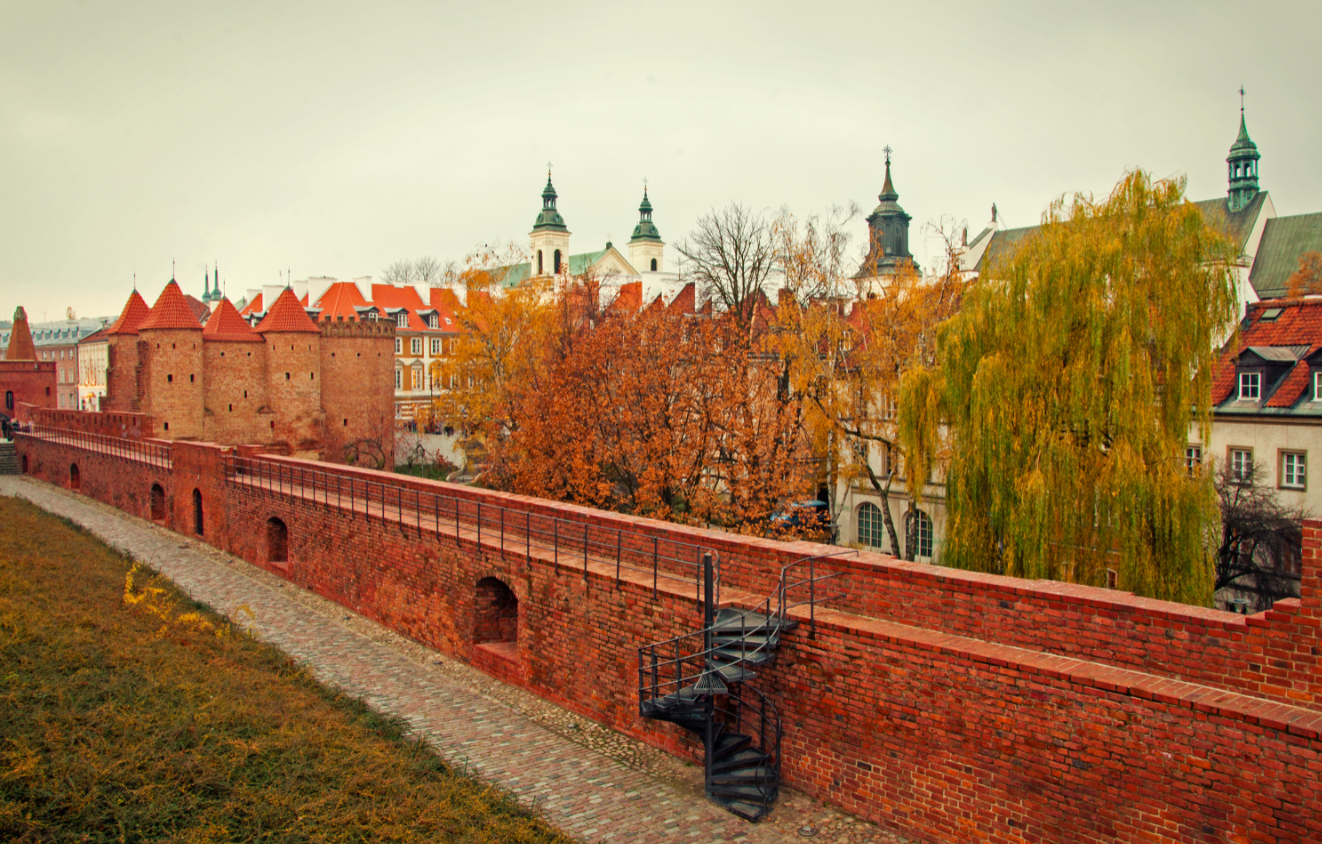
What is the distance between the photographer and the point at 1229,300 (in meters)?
13.4

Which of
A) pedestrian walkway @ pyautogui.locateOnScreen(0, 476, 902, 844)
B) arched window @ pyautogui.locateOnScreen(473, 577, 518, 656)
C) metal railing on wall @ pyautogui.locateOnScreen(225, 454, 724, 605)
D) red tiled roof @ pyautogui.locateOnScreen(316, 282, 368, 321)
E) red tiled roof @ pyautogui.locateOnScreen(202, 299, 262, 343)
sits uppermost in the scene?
red tiled roof @ pyautogui.locateOnScreen(316, 282, 368, 321)

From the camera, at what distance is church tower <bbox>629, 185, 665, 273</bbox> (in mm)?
74500

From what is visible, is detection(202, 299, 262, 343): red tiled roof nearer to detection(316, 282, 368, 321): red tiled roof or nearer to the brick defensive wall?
detection(316, 282, 368, 321): red tiled roof

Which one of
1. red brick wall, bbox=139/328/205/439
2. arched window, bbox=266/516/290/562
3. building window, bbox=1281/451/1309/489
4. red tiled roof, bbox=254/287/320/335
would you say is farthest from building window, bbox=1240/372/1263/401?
red brick wall, bbox=139/328/205/439

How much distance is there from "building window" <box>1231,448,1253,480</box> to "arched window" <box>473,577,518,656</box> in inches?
698

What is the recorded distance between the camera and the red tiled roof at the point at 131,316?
36719 mm

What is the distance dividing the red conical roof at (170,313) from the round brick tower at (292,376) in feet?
9.42

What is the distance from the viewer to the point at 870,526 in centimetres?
2784

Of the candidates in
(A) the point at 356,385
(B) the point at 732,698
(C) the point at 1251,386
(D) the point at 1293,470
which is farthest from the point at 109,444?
(D) the point at 1293,470

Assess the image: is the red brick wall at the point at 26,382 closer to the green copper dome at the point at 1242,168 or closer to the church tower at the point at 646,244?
the church tower at the point at 646,244

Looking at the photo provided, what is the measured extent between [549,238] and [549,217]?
1970 mm

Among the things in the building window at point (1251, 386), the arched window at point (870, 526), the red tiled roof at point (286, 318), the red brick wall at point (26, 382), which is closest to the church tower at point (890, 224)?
the arched window at point (870, 526)

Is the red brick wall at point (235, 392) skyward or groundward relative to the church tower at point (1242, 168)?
groundward

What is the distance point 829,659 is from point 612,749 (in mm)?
3258
